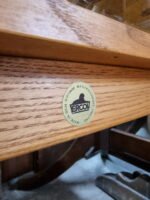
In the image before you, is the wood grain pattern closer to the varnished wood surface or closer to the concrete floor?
the varnished wood surface

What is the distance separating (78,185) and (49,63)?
56 cm

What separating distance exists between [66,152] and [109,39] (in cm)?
72

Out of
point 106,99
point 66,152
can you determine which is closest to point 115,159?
point 66,152

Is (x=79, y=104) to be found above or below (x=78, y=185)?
above

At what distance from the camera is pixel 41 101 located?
199 mm

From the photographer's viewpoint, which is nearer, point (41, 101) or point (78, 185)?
point (41, 101)

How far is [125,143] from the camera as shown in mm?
887

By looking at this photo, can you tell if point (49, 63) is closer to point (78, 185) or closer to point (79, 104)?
point (79, 104)

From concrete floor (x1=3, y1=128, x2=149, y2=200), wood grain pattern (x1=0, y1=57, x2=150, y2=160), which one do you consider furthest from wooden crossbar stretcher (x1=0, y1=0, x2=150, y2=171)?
concrete floor (x1=3, y1=128, x2=149, y2=200)

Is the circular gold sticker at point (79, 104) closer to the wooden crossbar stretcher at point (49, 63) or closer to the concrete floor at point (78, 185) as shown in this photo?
the wooden crossbar stretcher at point (49, 63)

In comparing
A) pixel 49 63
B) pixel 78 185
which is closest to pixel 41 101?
pixel 49 63

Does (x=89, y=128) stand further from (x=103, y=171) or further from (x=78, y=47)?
(x=103, y=171)

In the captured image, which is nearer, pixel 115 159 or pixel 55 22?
pixel 55 22

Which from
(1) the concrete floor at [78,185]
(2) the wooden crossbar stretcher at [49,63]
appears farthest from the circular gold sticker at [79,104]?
(1) the concrete floor at [78,185]
